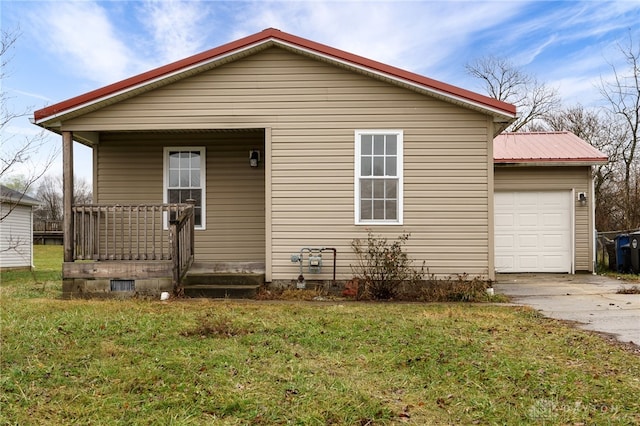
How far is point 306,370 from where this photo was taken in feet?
13.4

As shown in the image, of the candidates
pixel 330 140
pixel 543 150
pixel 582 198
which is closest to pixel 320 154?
pixel 330 140

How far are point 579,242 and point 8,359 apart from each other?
460 inches

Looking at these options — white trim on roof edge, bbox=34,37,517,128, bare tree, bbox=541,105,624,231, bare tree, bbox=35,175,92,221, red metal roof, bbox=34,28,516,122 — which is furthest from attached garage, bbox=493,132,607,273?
bare tree, bbox=35,175,92,221

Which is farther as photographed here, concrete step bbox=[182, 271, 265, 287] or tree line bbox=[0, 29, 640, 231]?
tree line bbox=[0, 29, 640, 231]

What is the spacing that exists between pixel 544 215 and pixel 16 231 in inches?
705

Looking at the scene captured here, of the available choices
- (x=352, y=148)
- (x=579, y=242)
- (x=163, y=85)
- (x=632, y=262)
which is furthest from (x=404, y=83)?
(x=632, y=262)

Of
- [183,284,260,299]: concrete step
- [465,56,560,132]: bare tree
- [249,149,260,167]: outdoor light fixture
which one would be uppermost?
[465,56,560,132]: bare tree

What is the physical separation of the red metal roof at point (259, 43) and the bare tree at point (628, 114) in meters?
13.7

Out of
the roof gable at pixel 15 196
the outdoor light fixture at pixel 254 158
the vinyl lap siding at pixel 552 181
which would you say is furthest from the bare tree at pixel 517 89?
the roof gable at pixel 15 196

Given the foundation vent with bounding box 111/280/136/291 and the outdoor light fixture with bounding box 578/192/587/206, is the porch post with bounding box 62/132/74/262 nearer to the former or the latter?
the foundation vent with bounding box 111/280/136/291

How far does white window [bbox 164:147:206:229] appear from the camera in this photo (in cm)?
975

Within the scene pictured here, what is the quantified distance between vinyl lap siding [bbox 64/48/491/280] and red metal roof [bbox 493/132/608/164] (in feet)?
12.2

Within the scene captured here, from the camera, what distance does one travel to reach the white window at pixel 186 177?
32.0 ft

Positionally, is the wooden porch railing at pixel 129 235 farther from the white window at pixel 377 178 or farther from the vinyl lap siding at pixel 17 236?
the vinyl lap siding at pixel 17 236
